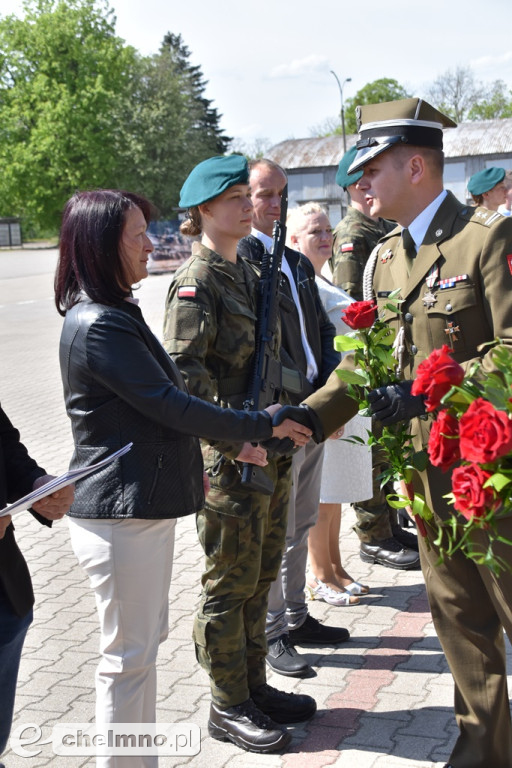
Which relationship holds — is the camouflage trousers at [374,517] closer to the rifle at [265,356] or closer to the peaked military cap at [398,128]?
the rifle at [265,356]

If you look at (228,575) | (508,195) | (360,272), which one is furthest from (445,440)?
(508,195)

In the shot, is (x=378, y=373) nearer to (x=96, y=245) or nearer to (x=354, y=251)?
(x=96, y=245)

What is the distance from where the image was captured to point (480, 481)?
2062 millimetres

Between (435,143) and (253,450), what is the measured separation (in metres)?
1.24

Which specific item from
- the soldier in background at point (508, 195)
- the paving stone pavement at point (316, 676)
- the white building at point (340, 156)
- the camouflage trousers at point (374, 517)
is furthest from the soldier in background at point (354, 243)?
the white building at point (340, 156)

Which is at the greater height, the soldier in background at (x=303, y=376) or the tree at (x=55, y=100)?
the tree at (x=55, y=100)

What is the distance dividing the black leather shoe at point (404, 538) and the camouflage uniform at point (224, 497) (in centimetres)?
228

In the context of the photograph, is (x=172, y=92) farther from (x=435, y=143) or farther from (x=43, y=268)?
(x=435, y=143)

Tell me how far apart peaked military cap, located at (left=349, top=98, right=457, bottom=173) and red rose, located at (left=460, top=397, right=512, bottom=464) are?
1360mm

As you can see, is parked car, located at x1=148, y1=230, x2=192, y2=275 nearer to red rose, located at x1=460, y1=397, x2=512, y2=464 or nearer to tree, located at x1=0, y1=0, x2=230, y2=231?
tree, located at x1=0, y1=0, x2=230, y2=231

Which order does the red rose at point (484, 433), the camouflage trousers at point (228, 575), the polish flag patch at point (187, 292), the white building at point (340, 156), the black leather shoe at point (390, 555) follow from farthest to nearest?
the white building at point (340, 156) → the black leather shoe at point (390, 555) → the camouflage trousers at point (228, 575) → the polish flag patch at point (187, 292) → the red rose at point (484, 433)

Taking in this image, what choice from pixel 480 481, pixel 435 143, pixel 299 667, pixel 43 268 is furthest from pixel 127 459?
pixel 43 268

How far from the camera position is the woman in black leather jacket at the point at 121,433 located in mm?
2846

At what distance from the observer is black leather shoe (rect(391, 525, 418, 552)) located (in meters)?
5.81
